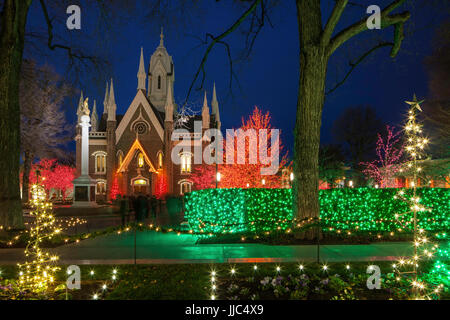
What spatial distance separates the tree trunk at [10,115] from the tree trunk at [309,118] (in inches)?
389

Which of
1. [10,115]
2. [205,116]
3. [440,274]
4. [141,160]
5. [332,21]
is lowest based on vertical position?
[440,274]

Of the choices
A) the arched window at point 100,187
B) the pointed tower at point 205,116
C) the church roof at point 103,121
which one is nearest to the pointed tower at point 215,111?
the pointed tower at point 205,116

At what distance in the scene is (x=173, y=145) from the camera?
142ft

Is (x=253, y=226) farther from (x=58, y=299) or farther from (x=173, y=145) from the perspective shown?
(x=173, y=145)

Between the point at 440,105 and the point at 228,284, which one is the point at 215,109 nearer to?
the point at 440,105

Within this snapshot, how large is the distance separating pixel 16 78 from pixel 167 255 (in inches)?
339

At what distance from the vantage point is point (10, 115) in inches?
418

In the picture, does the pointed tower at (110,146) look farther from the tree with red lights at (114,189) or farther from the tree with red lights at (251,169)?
the tree with red lights at (251,169)

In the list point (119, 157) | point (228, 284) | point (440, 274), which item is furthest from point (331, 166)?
point (228, 284)

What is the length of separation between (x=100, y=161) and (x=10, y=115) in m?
35.1

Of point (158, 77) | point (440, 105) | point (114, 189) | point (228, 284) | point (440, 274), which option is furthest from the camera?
point (158, 77)

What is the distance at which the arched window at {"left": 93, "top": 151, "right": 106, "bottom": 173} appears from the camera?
4372 centimetres

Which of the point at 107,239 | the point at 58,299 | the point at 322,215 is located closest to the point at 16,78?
the point at 107,239

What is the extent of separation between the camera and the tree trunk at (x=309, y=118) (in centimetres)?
995
